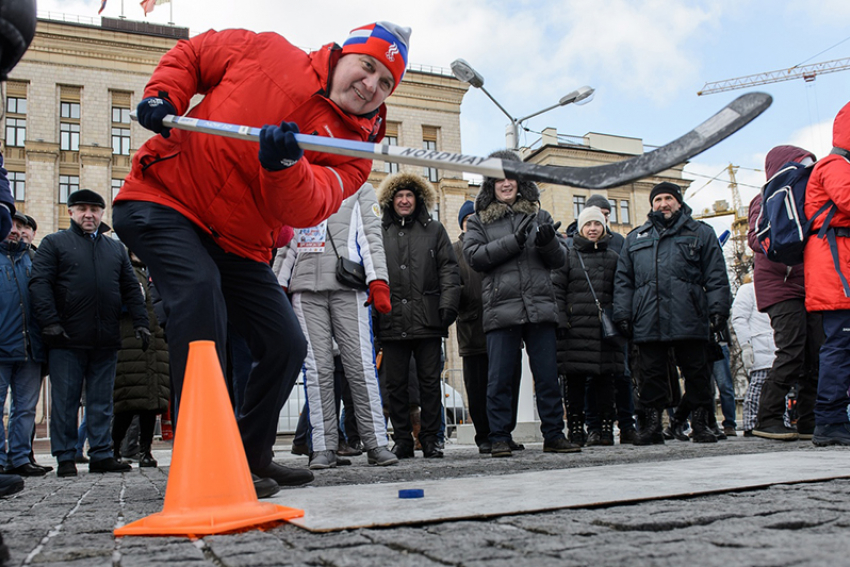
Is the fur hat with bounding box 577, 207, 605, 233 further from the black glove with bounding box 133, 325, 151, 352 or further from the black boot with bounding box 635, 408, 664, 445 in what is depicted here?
the black glove with bounding box 133, 325, 151, 352

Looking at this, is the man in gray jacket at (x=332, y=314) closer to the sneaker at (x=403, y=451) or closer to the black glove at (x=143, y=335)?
the sneaker at (x=403, y=451)

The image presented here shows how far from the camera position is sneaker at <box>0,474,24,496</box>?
310 centimetres

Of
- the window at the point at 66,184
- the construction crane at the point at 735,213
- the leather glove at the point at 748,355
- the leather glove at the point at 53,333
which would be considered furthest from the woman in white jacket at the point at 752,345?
the construction crane at the point at 735,213

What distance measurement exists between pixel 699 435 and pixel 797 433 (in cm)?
73

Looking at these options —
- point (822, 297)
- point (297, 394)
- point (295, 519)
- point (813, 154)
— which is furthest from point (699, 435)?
point (297, 394)

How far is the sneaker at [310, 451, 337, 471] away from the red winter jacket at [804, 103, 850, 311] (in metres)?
3.31

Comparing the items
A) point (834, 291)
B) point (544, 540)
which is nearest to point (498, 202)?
point (834, 291)

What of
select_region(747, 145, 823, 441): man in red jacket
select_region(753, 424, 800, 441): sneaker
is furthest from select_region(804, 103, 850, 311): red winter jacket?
select_region(753, 424, 800, 441): sneaker

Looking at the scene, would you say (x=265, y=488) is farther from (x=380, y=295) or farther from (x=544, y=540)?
(x=380, y=295)

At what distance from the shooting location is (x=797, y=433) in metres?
6.12

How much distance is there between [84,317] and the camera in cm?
586

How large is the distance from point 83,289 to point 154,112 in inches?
141

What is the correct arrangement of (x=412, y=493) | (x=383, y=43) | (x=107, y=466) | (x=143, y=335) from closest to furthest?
(x=412, y=493) → (x=383, y=43) → (x=107, y=466) → (x=143, y=335)

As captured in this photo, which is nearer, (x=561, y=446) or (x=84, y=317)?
(x=561, y=446)
